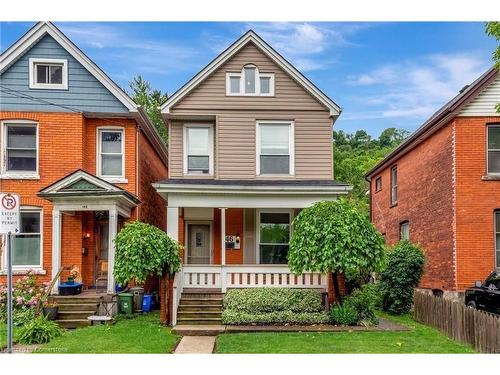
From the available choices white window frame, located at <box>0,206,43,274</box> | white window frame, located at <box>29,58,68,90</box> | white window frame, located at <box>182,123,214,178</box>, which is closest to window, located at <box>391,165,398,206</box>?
white window frame, located at <box>182,123,214,178</box>

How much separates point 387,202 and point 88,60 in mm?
14038

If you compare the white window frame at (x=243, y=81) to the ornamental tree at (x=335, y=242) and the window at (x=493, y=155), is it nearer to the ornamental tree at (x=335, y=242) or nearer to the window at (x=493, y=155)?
the ornamental tree at (x=335, y=242)

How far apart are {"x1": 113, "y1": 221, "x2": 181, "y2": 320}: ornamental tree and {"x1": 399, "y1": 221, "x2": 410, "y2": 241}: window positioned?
35.3ft

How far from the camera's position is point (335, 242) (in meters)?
11.7

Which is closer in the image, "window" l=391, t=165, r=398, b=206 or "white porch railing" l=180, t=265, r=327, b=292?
"white porch railing" l=180, t=265, r=327, b=292

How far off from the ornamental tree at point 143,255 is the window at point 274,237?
150 inches

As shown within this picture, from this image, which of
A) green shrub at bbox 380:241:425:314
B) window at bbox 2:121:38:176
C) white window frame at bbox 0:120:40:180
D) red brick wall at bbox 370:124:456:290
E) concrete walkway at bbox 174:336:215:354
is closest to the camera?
concrete walkway at bbox 174:336:215:354

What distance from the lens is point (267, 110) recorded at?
15.4 m

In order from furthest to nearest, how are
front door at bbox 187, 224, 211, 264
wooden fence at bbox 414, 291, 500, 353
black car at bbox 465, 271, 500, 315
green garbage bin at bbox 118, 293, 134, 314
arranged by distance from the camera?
front door at bbox 187, 224, 211, 264 → green garbage bin at bbox 118, 293, 134, 314 → black car at bbox 465, 271, 500, 315 → wooden fence at bbox 414, 291, 500, 353

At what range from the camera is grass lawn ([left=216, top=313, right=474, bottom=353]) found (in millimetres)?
9406

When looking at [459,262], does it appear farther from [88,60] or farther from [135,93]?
[135,93]

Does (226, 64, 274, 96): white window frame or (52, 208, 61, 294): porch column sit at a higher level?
(226, 64, 274, 96): white window frame

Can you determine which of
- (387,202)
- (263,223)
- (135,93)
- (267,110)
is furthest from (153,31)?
(135,93)

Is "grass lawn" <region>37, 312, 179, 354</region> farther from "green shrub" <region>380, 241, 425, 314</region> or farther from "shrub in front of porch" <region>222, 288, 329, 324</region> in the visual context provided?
"green shrub" <region>380, 241, 425, 314</region>
